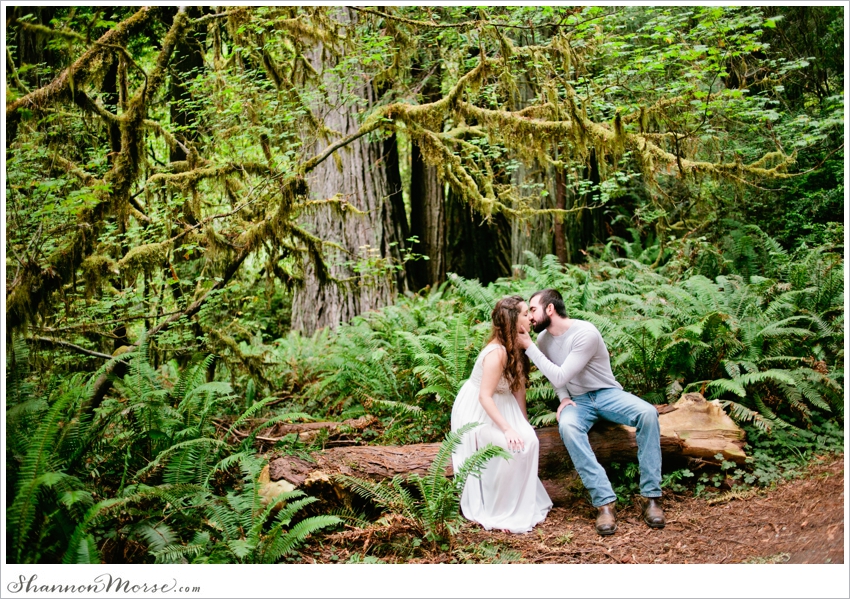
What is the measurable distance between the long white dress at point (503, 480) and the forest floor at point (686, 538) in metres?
0.11

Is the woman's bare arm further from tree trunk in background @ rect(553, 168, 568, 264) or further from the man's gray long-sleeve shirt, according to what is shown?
tree trunk in background @ rect(553, 168, 568, 264)

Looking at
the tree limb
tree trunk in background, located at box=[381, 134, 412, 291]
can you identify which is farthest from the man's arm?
tree trunk in background, located at box=[381, 134, 412, 291]

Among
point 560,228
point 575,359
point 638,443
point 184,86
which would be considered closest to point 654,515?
point 638,443

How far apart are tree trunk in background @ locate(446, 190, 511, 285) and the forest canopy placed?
2.21m

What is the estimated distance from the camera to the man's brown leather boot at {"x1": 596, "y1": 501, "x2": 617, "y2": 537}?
4.35 meters

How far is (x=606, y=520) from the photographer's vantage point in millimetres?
4371

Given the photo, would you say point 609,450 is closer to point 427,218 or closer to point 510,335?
point 510,335

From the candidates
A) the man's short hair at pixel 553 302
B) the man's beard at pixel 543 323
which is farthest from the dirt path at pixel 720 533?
the man's short hair at pixel 553 302

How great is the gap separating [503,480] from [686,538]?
4.51ft

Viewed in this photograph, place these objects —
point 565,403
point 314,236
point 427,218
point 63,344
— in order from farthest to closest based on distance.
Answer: point 427,218 < point 314,236 < point 63,344 < point 565,403

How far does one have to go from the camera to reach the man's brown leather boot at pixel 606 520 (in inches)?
171

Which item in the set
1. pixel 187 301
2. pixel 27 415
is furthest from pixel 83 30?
pixel 27 415

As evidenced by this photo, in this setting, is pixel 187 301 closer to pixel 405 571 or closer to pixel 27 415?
pixel 27 415

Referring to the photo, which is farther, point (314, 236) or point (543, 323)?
point (314, 236)
